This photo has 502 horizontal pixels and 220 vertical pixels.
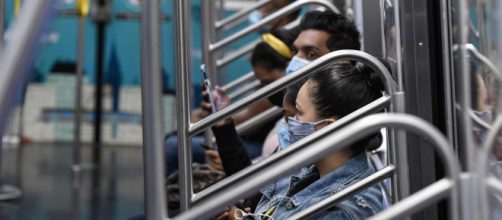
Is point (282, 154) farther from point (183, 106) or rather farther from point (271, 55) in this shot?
point (271, 55)

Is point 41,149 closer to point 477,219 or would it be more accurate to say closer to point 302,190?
point 302,190

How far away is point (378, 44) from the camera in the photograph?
1.98 metres

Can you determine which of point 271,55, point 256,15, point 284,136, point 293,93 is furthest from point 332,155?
point 256,15

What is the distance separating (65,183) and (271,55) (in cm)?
300

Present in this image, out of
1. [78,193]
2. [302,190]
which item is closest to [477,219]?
[302,190]

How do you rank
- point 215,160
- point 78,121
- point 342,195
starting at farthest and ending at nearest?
1. point 78,121
2. point 215,160
3. point 342,195

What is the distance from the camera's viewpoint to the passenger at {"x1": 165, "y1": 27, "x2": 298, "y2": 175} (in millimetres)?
2615

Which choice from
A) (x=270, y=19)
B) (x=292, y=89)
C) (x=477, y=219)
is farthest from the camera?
(x=270, y=19)

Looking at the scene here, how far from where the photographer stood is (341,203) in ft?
4.63

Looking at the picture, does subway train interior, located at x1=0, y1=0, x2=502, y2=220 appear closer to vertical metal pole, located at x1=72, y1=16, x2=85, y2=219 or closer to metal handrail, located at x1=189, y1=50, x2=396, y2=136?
metal handrail, located at x1=189, y1=50, x2=396, y2=136

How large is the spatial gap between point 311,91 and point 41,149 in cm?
590

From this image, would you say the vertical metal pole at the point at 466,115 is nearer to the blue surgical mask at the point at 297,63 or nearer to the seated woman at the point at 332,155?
the seated woman at the point at 332,155

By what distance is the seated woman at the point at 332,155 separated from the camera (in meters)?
1.45

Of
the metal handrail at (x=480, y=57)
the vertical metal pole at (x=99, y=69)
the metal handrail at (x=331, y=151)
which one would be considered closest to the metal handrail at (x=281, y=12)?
the metal handrail at (x=480, y=57)
